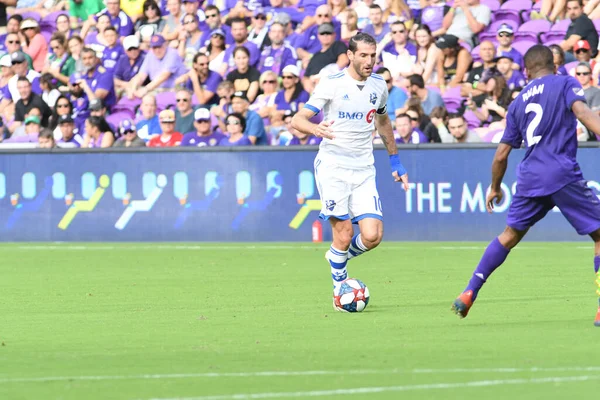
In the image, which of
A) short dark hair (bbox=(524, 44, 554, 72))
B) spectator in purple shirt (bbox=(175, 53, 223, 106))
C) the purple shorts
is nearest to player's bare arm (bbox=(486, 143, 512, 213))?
the purple shorts

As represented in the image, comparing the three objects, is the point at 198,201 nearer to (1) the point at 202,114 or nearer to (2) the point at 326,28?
(1) the point at 202,114

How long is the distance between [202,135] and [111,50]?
4.36 meters

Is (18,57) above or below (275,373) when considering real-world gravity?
below

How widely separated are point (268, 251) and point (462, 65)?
5280 millimetres

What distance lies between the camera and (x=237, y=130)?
70.9ft

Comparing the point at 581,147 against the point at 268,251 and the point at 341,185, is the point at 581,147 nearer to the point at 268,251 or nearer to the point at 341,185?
the point at 268,251

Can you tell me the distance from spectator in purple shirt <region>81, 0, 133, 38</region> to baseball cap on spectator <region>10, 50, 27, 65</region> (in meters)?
1.44

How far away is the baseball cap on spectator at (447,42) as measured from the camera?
21.7 m

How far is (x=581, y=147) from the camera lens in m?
19.5

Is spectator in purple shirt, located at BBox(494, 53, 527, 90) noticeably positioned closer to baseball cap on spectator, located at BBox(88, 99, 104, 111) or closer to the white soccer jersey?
baseball cap on spectator, located at BBox(88, 99, 104, 111)

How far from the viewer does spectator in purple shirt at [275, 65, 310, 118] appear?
21.8m

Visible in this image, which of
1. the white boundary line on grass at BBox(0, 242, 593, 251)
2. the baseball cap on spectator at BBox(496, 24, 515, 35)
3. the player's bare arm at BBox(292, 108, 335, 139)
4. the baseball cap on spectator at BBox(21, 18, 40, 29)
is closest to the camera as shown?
the player's bare arm at BBox(292, 108, 335, 139)

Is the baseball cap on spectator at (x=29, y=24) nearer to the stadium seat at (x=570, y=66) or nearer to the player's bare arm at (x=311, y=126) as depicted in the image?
the stadium seat at (x=570, y=66)

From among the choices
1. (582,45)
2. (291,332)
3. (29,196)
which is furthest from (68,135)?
(291,332)
